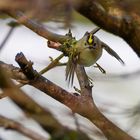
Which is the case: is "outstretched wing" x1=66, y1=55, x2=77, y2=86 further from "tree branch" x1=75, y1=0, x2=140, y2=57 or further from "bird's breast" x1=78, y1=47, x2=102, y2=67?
"tree branch" x1=75, y1=0, x2=140, y2=57

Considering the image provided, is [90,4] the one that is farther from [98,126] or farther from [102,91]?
[102,91]

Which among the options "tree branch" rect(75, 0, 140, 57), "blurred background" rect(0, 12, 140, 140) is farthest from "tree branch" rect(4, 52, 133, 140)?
"tree branch" rect(75, 0, 140, 57)

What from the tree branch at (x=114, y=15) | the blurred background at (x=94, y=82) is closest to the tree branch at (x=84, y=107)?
the blurred background at (x=94, y=82)

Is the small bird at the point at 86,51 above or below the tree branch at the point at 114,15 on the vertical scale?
below

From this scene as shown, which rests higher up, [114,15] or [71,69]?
[114,15]

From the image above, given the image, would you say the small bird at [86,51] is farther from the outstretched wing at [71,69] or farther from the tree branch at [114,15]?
the tree branch at [114,15]

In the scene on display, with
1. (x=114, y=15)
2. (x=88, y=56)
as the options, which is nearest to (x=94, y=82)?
(x=88, y=56)

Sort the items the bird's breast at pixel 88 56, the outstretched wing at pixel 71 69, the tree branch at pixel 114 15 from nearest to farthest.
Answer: the tree branch at pixel 114 15 → the outstretched wing at pixel 71 69 → the bird's breast at pixel 88 56

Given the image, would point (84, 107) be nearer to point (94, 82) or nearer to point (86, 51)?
point (86, 51)
